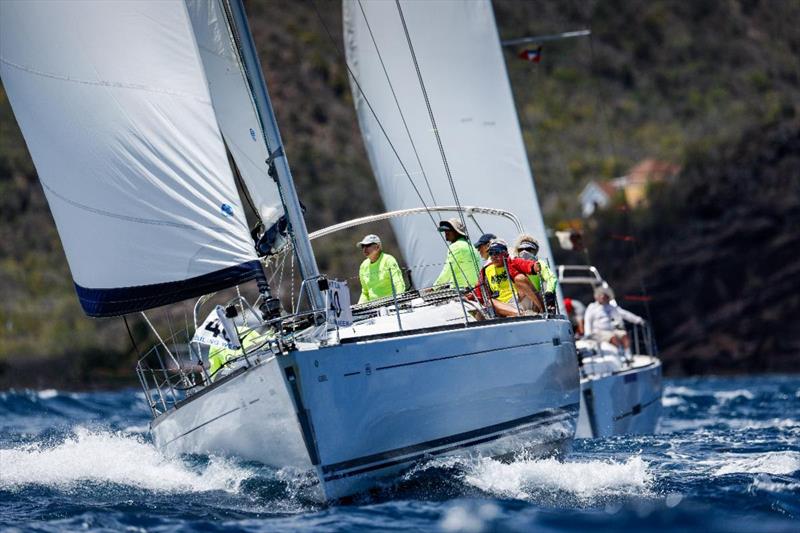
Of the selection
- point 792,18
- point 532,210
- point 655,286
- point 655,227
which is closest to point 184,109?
point 532,210

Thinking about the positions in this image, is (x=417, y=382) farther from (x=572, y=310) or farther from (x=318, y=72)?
(x=318, y=72)

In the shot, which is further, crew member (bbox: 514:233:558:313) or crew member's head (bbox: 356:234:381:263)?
crew member's head (bbox: 356:234:381:263)

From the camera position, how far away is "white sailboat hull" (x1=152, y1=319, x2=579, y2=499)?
7582 millimetres

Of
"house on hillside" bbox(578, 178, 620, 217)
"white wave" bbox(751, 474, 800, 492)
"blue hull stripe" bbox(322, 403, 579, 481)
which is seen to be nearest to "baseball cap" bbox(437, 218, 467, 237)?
"blue hull stripe" bbox(322, 403, 579, 481)

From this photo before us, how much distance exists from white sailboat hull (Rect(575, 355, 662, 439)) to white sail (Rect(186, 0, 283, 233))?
479 cm

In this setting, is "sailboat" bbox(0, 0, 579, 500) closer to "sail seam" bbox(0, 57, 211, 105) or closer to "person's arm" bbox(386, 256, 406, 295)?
"sail seam" bbox(0, 57, 211, 105)

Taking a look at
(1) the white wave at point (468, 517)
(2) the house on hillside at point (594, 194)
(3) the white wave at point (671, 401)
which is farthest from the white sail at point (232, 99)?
(2) the house on hillside at point (594, 194)

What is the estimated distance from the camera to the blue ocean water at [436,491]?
6.82m

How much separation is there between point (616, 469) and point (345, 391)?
201cm

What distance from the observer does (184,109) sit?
8.05 meters

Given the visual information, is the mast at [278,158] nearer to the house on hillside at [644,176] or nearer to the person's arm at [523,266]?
the person's arm at [523,266]

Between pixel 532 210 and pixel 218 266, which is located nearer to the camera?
pixel 218 266

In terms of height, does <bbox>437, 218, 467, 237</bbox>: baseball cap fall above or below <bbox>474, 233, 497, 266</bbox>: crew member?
above

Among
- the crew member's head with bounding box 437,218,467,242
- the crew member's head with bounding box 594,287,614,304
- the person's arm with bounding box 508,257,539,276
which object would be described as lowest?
the crew member's head with bounding box 594,287,614,304
